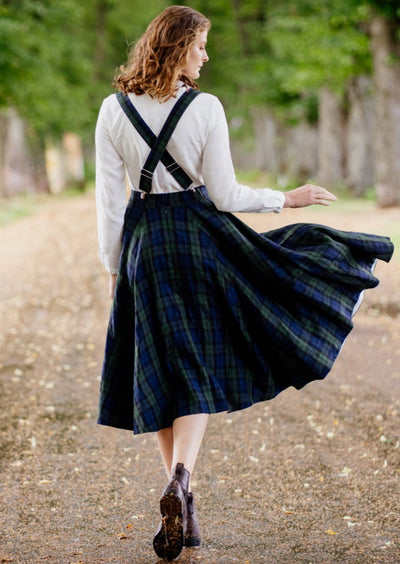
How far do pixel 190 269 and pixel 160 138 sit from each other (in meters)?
0.50

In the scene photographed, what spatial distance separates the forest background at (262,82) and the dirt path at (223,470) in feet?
38.8

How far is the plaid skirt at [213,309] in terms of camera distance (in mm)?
3389

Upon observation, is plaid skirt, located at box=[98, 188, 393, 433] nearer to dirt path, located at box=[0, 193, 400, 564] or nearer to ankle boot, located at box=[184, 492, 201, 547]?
ankle boot, located at box=[184, 492, 201, 547]

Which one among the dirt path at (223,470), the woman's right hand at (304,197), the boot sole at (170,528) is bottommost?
the dirt path at (223,470)

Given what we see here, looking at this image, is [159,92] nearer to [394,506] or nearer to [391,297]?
[394,506]

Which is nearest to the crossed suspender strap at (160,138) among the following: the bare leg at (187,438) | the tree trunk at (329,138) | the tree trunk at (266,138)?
the bare leg at (187,438)

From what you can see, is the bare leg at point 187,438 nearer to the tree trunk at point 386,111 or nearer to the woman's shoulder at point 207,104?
the woman's shoulder at point 207,104

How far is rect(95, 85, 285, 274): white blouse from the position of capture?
10.8ft

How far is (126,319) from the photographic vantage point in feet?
11.7

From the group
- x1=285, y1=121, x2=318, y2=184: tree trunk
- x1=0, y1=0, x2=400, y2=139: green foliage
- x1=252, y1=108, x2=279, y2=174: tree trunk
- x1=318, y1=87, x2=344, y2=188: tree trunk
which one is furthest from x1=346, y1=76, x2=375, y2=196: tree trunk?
x1=252, y1=108, x2=279, y2=174: tree trunk

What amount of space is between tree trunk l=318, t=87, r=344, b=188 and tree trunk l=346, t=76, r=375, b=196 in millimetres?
621

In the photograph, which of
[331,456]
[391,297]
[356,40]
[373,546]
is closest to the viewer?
[373,546]

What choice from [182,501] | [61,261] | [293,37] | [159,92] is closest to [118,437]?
[182,501]

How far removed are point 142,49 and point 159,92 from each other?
207 mm
